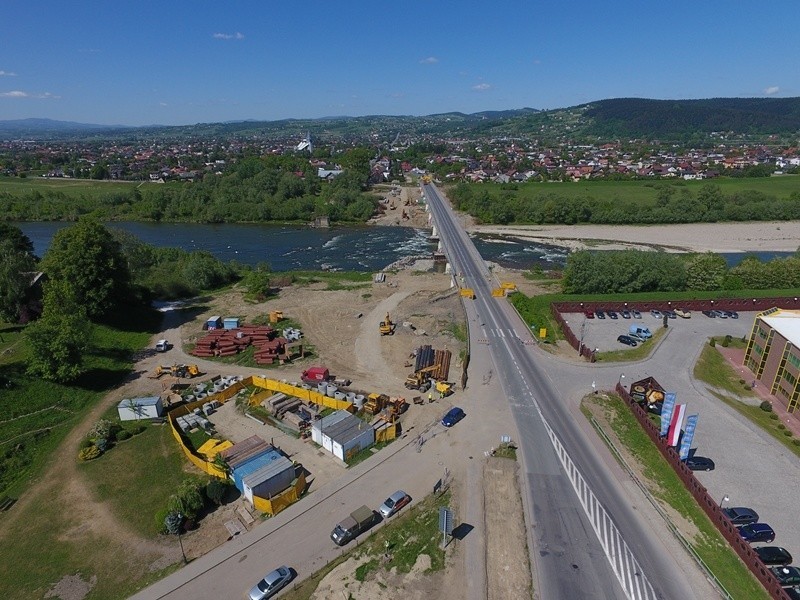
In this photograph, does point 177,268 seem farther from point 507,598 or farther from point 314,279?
point 507,598

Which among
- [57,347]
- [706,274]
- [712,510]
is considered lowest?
[712,510]

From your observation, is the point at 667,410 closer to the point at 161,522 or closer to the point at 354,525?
the point at 354,525

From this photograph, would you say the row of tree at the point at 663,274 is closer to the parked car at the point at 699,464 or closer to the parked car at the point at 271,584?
the parked car at the point at 699,464

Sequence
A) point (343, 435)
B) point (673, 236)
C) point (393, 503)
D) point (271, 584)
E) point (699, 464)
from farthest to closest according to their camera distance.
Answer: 1. point (673, 236)
2. point (343, 435)
3. point (699, 464)
4. point (393, 503)
5. point (271, 584)

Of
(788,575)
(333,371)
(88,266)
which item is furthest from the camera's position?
(88,266)

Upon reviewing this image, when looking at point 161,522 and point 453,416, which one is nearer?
point 161,522

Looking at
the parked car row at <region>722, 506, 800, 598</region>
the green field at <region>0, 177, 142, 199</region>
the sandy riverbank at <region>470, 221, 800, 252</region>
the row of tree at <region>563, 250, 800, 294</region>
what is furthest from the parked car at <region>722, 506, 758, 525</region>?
the green field at <region>0, 177, 142, 199</region>

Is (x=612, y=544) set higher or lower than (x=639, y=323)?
lower

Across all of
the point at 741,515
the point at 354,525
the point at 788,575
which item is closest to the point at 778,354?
the point at 741,515
